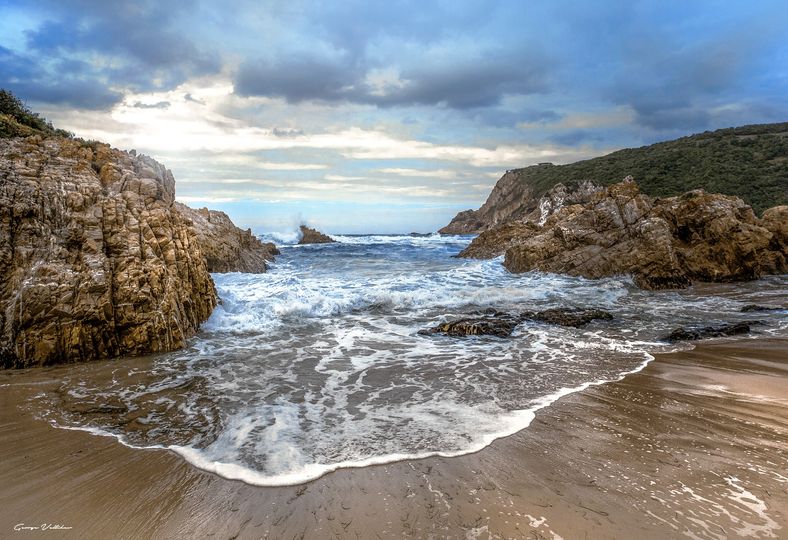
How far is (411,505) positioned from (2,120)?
1360 centimetres

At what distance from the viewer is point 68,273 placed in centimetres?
730

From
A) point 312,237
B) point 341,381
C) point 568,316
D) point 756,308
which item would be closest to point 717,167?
point 756,308

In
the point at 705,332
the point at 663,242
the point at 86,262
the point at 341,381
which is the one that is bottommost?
the point at 341,381

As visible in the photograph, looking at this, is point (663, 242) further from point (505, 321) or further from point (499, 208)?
point (499, 208)

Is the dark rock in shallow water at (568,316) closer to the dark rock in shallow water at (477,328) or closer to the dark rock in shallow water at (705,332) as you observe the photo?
the dark rock in shallow water at (477,328)

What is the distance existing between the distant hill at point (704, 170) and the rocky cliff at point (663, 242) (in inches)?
803

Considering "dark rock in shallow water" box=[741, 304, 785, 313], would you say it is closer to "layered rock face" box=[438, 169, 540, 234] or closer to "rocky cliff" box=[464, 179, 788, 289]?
"rocky cliff" box=[464, 179, 788, 289]

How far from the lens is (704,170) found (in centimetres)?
4238

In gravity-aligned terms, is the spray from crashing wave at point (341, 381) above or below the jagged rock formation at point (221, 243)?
below

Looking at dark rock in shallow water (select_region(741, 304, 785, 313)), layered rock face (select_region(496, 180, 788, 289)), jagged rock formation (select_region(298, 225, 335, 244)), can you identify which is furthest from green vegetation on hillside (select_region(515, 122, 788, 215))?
jagged rock formation (select_region(298, 225, 335, 244))

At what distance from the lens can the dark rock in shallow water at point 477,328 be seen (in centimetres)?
902

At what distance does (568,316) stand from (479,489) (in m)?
7.83

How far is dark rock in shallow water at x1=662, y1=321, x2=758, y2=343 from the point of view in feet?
26.8

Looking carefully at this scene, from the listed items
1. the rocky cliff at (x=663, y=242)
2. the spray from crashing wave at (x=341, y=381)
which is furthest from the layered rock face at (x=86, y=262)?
the rocky cliff at (x=663, y=242)
